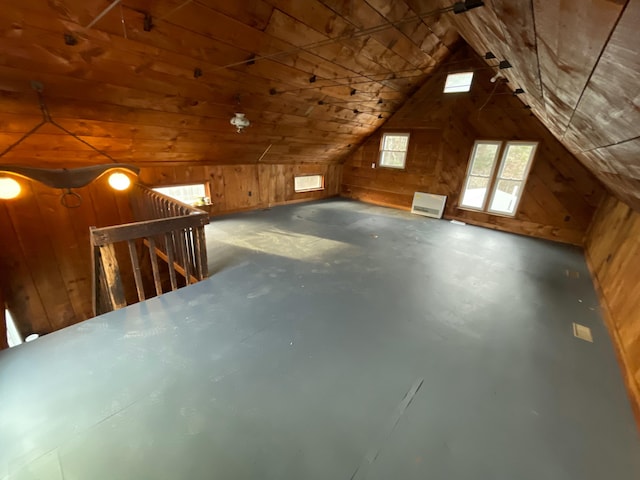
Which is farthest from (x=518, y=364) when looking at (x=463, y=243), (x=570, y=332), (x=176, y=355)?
(x=463, y=243)

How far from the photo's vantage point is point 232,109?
133 inches

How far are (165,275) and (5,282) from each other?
5.20 ft

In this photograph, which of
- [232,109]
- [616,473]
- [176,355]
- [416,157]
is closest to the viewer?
[616,473]

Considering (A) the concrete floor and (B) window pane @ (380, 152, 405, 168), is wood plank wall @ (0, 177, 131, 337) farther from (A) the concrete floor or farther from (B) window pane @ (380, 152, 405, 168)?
(B) window pane @ (380, 152, 405, 168)

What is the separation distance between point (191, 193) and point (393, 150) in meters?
4.63

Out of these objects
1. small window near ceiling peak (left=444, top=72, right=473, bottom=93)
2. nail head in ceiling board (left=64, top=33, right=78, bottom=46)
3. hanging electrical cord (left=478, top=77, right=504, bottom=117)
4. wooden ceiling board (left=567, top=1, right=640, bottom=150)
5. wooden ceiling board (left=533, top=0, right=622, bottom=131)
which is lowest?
wooden ceiling board (left=567, top=1, right=640, bottom=150)

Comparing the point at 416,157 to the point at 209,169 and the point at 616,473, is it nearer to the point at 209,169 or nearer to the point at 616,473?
the point at 209,169

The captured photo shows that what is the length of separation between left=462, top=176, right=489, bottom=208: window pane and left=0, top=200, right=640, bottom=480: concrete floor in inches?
111

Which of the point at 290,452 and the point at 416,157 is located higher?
the point at 416,157

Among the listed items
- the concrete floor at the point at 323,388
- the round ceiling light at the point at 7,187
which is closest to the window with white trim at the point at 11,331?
the round ceiling light at the point at 7,187

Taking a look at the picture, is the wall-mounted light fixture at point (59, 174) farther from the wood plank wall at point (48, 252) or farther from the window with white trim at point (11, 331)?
the window with white trim at point (11, 331)

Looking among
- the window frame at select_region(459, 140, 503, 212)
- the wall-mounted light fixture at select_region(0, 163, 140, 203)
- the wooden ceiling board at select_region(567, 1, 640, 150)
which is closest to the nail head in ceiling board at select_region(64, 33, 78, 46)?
the wall-mounted light fixture at select_region(0, 163, 140, 203)

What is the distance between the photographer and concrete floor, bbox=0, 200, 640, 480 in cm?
114

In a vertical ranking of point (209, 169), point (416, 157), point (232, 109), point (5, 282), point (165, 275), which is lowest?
point (165, 275)
